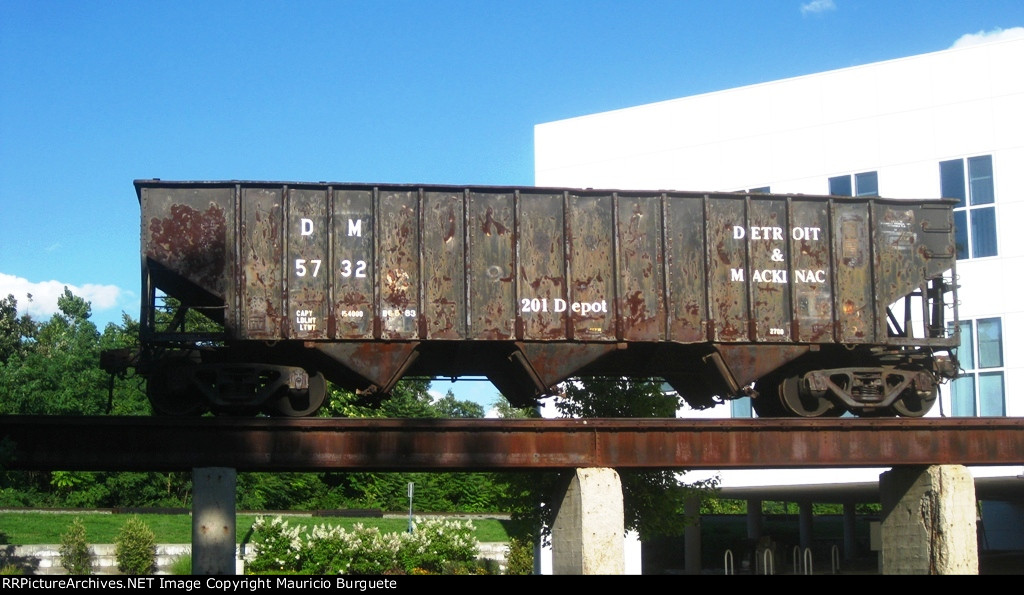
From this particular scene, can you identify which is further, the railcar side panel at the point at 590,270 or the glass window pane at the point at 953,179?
the glass window pane at the point at 953,179

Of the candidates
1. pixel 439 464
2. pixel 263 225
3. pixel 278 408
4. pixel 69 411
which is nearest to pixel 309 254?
pixel 263 225

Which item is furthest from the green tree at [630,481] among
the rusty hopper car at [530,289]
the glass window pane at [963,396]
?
the glass window pane at [963,396]

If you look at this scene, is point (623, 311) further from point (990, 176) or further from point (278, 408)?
point (990, 176)

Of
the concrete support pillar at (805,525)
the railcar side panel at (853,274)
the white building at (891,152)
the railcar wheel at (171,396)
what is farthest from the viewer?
the concrete support pillar at (805,525)

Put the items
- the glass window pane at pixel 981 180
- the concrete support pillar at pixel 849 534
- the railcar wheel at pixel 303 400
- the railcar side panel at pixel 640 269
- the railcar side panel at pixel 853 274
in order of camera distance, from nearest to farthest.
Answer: the railcar wheel at pixel 303 400 → the railcar side panel at pixel 640 269 → the railcar side panel at pixel 853 274 → the glass window pane at pixel 981 180 → the concrete support pillar at pixel 849 534

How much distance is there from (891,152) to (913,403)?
13.9 m

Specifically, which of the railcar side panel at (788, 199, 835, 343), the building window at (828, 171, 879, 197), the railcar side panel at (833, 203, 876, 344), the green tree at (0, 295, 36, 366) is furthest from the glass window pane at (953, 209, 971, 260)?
the green tree at (0, 295, 36, 366)

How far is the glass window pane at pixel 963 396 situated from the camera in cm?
2728

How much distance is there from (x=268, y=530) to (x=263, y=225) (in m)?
8.01

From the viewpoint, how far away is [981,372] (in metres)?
27.0

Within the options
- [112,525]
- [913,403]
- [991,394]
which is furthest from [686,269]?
A: [112,525]

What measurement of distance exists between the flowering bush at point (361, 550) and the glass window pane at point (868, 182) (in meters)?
14.8

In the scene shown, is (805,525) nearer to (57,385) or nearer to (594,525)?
(594,525)

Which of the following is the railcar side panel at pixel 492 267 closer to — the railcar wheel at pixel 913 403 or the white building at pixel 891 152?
the railcar wheel at pixel 913 403
